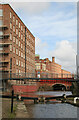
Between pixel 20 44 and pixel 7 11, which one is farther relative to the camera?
pixel 20 44

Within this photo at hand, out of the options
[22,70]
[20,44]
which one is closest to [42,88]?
[22,70]

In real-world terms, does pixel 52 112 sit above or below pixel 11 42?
below

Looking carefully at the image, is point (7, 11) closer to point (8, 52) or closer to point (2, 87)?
point (8, 52)

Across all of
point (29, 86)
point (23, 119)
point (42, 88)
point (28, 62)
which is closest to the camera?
point (23, 119)

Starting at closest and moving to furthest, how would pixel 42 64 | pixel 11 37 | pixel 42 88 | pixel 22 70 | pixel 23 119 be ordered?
1. pixel 23 119
2. pixel 11 37
3. pixel 22 70
4. pixel 42 88
5. pixel 42 64

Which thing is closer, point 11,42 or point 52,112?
point 52,112

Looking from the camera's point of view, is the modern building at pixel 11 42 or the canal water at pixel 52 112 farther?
the modern building at pixel 11 42

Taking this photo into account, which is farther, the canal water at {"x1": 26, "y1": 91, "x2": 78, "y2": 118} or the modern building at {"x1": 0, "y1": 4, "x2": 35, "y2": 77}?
the modern building at {"x1": 0, "y1": 4, "x2": 35, "y2": 77}

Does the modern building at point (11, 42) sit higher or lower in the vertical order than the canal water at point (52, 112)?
higher

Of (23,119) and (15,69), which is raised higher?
(15,69)

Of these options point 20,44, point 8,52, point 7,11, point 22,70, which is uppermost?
point 7,11

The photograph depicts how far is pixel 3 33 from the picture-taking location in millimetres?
52688

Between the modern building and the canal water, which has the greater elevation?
the modern building

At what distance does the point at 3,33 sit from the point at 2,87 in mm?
15737
